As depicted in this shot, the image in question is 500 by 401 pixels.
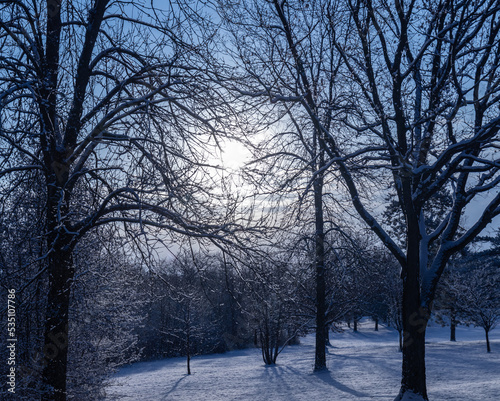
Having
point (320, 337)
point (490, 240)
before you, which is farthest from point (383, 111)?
point (490, 240)

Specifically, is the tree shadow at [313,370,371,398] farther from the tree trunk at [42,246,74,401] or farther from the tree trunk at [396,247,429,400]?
the tree trunk at [42,246,74,401]

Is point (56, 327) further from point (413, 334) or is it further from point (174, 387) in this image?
point (174, 387)

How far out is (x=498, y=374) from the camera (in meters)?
18.1

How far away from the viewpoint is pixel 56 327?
5.43 meters

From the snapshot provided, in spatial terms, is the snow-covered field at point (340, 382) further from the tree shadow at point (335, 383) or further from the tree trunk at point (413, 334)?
the tree trunk at point (413, 334)

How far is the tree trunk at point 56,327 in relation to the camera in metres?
5.39

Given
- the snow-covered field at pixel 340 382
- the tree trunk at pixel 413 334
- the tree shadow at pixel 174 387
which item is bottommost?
the tree shadow at pixel 174 387

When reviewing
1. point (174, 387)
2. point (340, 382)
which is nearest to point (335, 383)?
point (340, 382)

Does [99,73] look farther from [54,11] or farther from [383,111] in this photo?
[383,111]

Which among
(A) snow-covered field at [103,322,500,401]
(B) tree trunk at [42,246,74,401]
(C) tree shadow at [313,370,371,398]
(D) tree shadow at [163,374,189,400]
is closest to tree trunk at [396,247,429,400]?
(A) snow-covered field at [103,322,500,401]

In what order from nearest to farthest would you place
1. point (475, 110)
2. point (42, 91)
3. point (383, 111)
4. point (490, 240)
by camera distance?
point (42, 91) < point (383, 111) < point (475, 110) < point (490, 240)

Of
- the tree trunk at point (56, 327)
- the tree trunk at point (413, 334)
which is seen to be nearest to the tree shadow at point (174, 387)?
the tree trunk at point (413, 334)

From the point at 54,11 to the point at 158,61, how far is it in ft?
5.15

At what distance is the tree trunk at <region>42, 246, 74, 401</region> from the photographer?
539 centimetres
